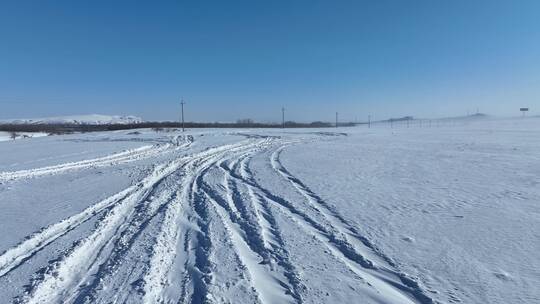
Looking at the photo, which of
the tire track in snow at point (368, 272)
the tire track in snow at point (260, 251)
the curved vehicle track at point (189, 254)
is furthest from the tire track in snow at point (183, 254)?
the tire track in snow at point (368, 272)

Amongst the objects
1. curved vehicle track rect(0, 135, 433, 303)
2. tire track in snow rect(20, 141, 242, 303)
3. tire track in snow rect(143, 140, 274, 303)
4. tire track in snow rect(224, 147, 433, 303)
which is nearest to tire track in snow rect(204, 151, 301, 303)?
Answer: curved vehicle track rect(0, 135, 433, 303)

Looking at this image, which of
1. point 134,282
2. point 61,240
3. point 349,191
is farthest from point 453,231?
point 61,240

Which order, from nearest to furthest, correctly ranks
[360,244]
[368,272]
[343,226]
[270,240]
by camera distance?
1. [368,272]
2. [360,244]
3. [270,240]
4. [343,226]

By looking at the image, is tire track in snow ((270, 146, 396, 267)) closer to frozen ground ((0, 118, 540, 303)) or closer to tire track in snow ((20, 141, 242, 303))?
frozen ground ((0, 118, 540, 303))

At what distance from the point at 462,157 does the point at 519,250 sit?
11.8 m

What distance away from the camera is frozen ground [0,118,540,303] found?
372 cm

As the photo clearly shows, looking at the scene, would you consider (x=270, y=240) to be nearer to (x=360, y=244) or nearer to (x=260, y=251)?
(x=260, y=251)

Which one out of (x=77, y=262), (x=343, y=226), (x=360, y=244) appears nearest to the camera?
(x=77, y=262)

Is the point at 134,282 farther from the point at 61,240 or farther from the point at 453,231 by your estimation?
the point at 453,231

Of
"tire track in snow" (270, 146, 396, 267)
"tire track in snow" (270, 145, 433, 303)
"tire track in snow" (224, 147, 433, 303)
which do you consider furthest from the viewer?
"tire track in snow" (270, 146, 396, 267)

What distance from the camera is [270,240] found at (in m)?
5.15

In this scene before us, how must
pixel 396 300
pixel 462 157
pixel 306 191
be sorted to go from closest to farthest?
pixel 396 300, pixel 306 191, pixel 462 157

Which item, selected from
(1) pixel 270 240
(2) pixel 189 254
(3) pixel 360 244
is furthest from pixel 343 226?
(2) pixel 189 254

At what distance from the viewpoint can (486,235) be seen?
531 cm
